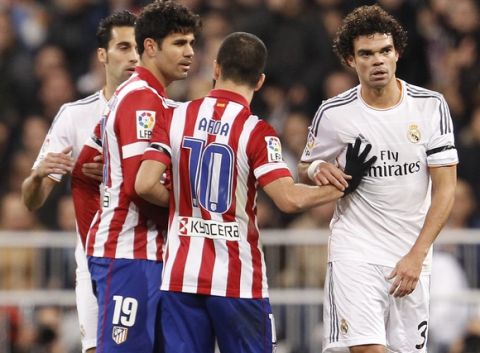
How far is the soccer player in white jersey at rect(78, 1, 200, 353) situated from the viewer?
25.6 ft

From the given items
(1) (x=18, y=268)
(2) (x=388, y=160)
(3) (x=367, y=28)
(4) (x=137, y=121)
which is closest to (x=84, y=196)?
(4) (x=137, y=121)

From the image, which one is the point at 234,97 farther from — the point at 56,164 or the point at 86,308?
the point at 86,308

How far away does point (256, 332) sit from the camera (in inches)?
303

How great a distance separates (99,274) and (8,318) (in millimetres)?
4178

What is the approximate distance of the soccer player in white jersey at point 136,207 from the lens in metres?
7.82

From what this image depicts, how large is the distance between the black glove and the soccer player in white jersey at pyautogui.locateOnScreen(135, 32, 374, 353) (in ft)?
1.37

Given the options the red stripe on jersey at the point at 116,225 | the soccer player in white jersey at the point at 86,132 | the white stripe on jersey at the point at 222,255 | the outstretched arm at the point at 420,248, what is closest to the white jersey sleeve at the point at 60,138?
the soccer player in white jersey at the point at 86,132

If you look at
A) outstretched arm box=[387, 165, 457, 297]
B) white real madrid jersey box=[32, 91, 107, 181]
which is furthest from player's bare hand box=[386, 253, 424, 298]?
white real madrid jersey box=[32, 91, 107, 181]

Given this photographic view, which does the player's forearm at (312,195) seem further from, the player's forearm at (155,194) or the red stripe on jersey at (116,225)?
the red stripe on jersey at (116,225)

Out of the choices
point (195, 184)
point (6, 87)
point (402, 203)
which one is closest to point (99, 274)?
point (195, 184)

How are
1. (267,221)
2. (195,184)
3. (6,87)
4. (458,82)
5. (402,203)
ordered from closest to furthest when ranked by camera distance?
(195,184) → (402,203) → (267,221) → (458,82) → (6,87)

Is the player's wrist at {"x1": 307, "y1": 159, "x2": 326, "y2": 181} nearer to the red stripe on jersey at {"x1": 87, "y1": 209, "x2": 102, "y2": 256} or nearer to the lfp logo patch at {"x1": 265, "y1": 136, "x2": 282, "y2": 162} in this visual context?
the lfp logo patch at {"x1": 265, "y1": 136, "x2": 282, "y2": 162}

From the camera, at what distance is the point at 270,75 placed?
14281 millimetres

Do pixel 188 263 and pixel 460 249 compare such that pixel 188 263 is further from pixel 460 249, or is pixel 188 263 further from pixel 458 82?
pixel 458 82
